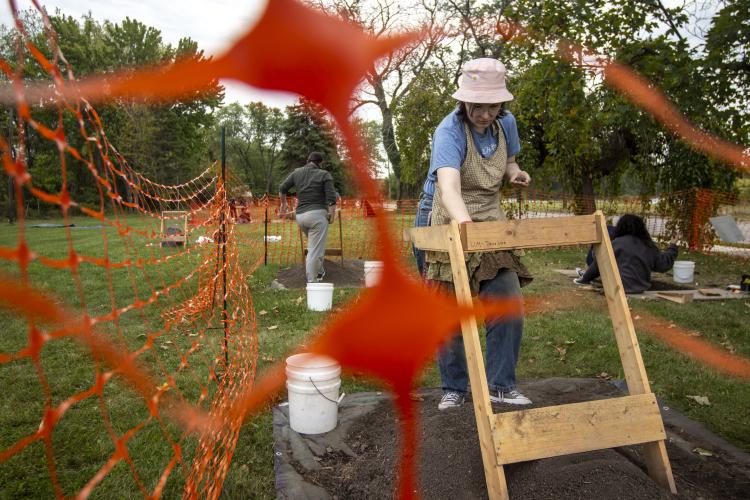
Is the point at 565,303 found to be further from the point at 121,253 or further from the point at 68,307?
the point at 121,253

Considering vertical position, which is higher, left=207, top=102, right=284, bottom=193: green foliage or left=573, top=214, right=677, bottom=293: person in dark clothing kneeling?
left=207, top=102, right=284, bottom=193: green foliage

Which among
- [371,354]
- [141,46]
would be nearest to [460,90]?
[371,354]

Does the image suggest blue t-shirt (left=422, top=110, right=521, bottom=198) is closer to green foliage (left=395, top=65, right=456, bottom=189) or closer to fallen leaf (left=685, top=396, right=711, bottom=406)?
fallen leaf (left=685, top=396, right=711, bottom=406)

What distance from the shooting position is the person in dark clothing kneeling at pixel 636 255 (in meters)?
6.69

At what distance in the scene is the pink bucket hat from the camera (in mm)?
2615

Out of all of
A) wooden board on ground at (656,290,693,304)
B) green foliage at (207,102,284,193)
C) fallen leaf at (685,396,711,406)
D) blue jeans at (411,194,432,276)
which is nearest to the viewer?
blue jeans at (411,194,432,276)

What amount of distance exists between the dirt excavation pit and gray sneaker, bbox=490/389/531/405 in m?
0.05

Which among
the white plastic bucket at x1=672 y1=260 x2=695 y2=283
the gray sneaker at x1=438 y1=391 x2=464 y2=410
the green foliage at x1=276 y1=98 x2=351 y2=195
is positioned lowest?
the gray sneaker at x1=438 y1=391 x2=464 y2=410

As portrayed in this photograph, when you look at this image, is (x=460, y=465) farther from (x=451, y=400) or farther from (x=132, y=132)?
(x=132, y=132)

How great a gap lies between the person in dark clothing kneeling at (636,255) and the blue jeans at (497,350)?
4.42 meters

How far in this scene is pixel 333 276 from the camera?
8133 millimetres

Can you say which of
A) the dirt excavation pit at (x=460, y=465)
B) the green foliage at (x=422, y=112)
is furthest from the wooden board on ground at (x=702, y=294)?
the green foliage at (x=422, y=112)

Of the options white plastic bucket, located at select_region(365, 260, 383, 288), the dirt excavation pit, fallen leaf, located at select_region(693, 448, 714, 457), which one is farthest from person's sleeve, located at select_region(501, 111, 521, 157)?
white plastic bucket, located at select_region(365, 260, 383, 288)

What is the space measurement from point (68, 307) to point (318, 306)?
285cm
